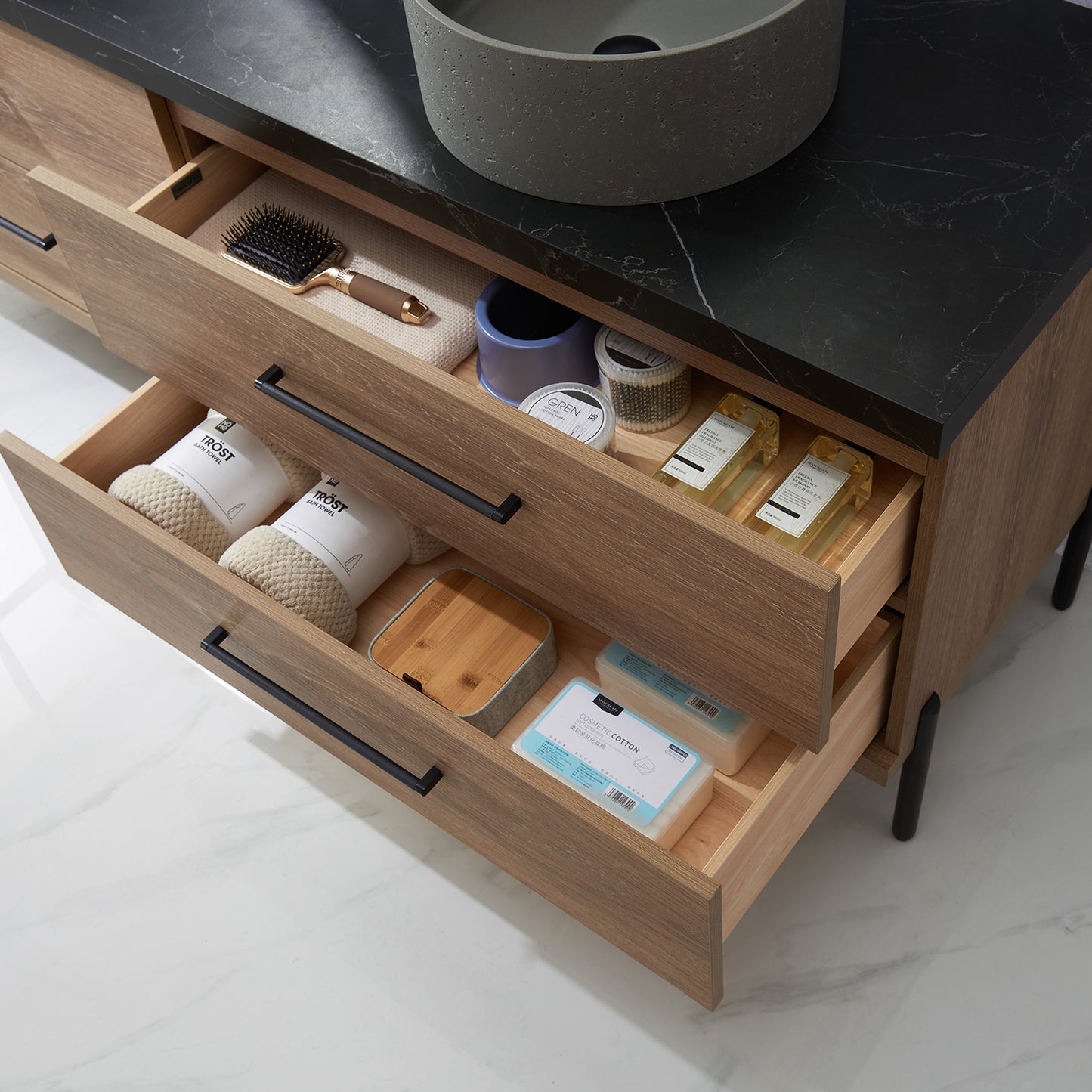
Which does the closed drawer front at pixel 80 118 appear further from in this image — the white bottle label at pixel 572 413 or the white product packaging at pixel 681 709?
the white product packaging at pixel 681 709

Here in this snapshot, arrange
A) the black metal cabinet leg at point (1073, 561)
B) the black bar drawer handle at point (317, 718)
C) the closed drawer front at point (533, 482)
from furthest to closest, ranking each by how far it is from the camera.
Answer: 1. the black metal cabinet leg at point (1073, 561)
2. the black bar drawer handle at point (317, 718)
3. the closed drawer front at point (533, 482)

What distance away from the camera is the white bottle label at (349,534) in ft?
3.88

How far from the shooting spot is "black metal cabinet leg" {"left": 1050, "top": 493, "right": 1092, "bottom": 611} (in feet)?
4.73

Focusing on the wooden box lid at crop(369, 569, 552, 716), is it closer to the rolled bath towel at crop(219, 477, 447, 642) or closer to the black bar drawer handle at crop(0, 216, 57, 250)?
the rolled bath towel at crop(219, 477, 447, 642)

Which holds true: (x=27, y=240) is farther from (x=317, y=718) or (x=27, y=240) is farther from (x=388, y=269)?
(x=317, y=718)

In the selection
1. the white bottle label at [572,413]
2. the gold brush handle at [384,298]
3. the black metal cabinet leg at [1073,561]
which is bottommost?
the white bottle label at [572,413]

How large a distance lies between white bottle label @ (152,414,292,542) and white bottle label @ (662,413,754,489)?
1.36ft

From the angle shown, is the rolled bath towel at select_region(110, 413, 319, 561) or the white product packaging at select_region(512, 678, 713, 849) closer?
the white product packaging at select_region(512, 678, 713, 849)

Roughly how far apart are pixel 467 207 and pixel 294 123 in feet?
0.61

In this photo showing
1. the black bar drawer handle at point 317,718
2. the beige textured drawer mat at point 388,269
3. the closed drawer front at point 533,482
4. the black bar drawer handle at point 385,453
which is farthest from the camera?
the beige textured drawer mat at point 388,269

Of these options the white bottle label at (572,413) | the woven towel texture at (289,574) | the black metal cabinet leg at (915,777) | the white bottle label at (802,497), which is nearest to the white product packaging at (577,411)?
the white bottle label at (572,413)

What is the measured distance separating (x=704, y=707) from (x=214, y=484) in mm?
479

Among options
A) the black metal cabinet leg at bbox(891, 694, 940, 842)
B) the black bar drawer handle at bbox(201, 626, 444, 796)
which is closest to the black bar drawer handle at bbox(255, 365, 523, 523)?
the black bar drawer handle at bbox(201, 626, 444, 796)

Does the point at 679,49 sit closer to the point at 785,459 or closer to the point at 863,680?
the point at 785,459
